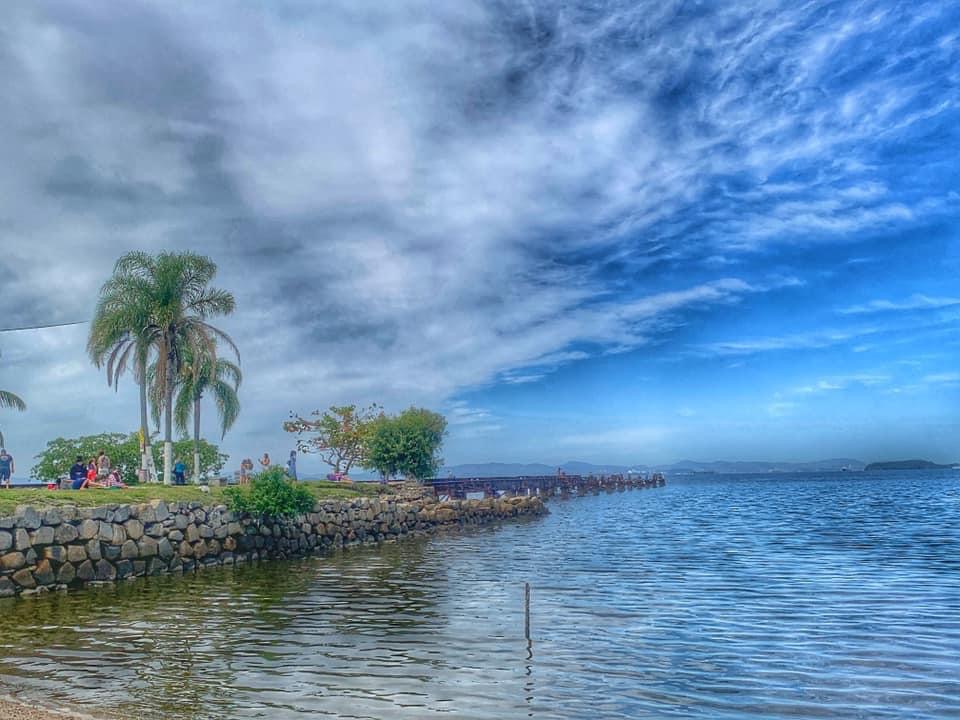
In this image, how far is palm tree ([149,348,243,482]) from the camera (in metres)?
34.4

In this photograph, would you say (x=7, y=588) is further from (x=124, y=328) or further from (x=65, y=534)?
(x=124, y=328)

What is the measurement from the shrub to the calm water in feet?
9.09

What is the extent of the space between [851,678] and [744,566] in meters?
13.7

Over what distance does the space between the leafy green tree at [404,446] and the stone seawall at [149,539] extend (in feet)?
62.0

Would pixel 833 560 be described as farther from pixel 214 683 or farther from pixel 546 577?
pixel 214 683

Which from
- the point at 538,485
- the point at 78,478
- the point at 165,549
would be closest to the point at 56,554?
the point at 165,549

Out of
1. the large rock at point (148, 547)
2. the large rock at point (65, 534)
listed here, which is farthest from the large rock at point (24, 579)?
the large rock at point (148, 547)

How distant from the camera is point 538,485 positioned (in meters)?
92.5

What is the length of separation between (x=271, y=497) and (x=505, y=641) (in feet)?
51.9

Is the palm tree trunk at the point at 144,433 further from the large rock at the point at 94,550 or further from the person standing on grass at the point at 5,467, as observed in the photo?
the large rock at the point at 94,550

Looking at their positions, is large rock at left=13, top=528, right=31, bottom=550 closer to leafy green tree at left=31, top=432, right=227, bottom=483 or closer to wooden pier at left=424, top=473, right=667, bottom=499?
leafy green tree at left=31, top=432, right=227, bottom=483

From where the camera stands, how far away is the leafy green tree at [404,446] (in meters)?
53.8

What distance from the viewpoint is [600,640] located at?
13.3 metres

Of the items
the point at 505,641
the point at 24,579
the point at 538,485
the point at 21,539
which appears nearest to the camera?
the point at 505,641
